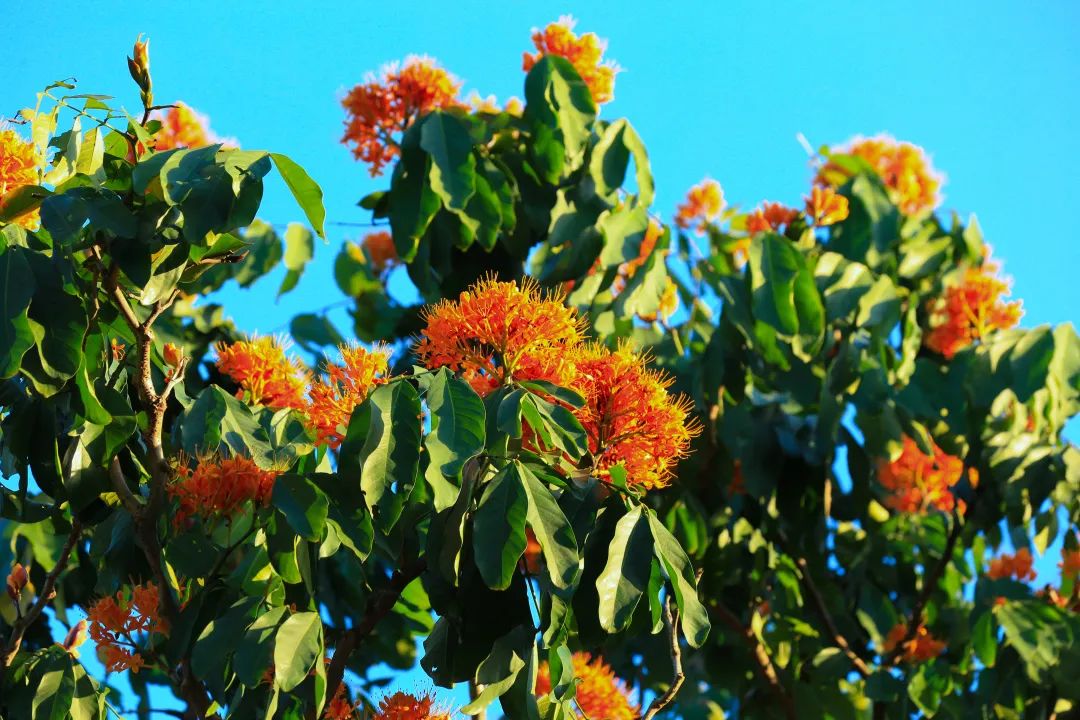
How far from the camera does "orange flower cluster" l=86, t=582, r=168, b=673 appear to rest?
95.4 inches

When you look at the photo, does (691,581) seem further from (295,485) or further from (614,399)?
(295,485)

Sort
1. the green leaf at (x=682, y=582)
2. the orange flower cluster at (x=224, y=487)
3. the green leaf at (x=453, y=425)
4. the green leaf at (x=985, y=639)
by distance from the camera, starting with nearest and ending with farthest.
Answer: the green leaf at (x=453, y=425), the green leaf at (x=682, y=582), the orange flower cluster at (x=224, y=487), the green leaf at (x=985, y=639)

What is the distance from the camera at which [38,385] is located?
2.14 metres

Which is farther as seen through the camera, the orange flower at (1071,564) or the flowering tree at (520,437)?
the orange flower at (1071,564)

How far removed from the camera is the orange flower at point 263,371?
276 cm

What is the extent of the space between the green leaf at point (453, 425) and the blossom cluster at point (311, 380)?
0.81 ft

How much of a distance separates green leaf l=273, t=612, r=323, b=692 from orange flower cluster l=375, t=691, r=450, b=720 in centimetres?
32

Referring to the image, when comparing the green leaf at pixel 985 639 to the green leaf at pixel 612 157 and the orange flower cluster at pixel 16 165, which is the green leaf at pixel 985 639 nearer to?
the green leaf at pixel 612 157

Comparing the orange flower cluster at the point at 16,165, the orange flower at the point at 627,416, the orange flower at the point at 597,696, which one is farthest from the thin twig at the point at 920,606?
the orange flower cluster at the point at 16,165

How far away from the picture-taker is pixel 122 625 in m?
2.44

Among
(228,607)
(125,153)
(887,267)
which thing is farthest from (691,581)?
(887,267)

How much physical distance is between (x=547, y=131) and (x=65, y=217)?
Answer: 1866 millimetres

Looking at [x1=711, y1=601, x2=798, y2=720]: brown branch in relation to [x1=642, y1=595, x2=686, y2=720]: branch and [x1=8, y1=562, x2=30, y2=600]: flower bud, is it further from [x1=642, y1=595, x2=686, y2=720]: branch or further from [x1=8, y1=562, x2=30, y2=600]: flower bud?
[x1=8, y1=562, x2=30, y2=600]: flower bud

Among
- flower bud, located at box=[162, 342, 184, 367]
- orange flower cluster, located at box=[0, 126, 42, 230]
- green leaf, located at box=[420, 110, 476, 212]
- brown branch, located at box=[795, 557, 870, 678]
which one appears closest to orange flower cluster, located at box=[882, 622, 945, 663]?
brown branch, located at box=[795, 557, 870, 678]
